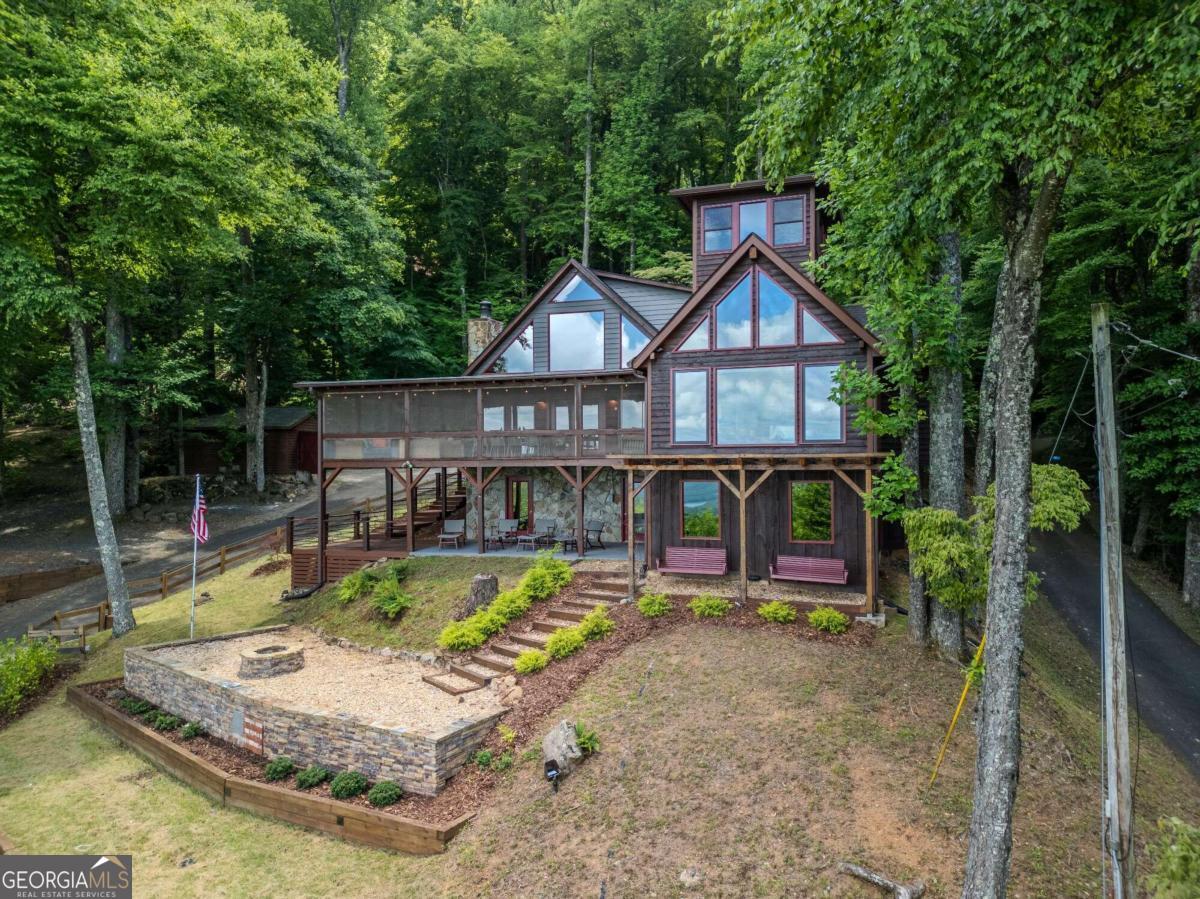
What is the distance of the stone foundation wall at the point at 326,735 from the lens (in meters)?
8.95

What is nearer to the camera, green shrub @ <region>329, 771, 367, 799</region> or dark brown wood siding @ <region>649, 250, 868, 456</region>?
green shrub @ <region>329, 771, 367, 799</region>

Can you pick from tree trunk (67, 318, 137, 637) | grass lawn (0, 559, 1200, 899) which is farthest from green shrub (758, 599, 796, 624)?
tree trunk (67, 318, 137, 637)

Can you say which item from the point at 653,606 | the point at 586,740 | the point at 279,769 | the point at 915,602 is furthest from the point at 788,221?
the point at 279,769

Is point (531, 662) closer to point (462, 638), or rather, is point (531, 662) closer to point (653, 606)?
point (462, 638)

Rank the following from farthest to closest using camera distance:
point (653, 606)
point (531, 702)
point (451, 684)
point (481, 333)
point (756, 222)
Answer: point (481, 333)
point (756, 222)
point (653, 606)
point (451, 684)
point (531, 702)

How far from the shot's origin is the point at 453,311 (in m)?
32.9

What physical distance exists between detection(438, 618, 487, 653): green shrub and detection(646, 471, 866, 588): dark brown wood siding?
14.5ft

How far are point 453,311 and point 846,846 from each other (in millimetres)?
31006

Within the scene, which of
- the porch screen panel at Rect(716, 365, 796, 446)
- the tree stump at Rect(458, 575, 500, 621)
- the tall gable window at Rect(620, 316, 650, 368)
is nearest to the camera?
the porch screen panel at Rect(716, 365, 796, 446)

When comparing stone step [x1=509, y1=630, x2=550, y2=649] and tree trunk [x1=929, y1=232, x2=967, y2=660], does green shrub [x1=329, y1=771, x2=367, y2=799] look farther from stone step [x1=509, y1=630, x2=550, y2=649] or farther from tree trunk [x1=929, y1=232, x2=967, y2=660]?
tree trunk [x1=929, y1=232, x2=967, y2=660]

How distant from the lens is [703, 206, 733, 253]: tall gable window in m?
16.4

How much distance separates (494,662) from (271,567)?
11960mm

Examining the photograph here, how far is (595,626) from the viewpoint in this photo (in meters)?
11.9

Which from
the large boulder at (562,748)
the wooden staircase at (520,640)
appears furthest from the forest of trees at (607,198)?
the wooden staircase at (520,640)
